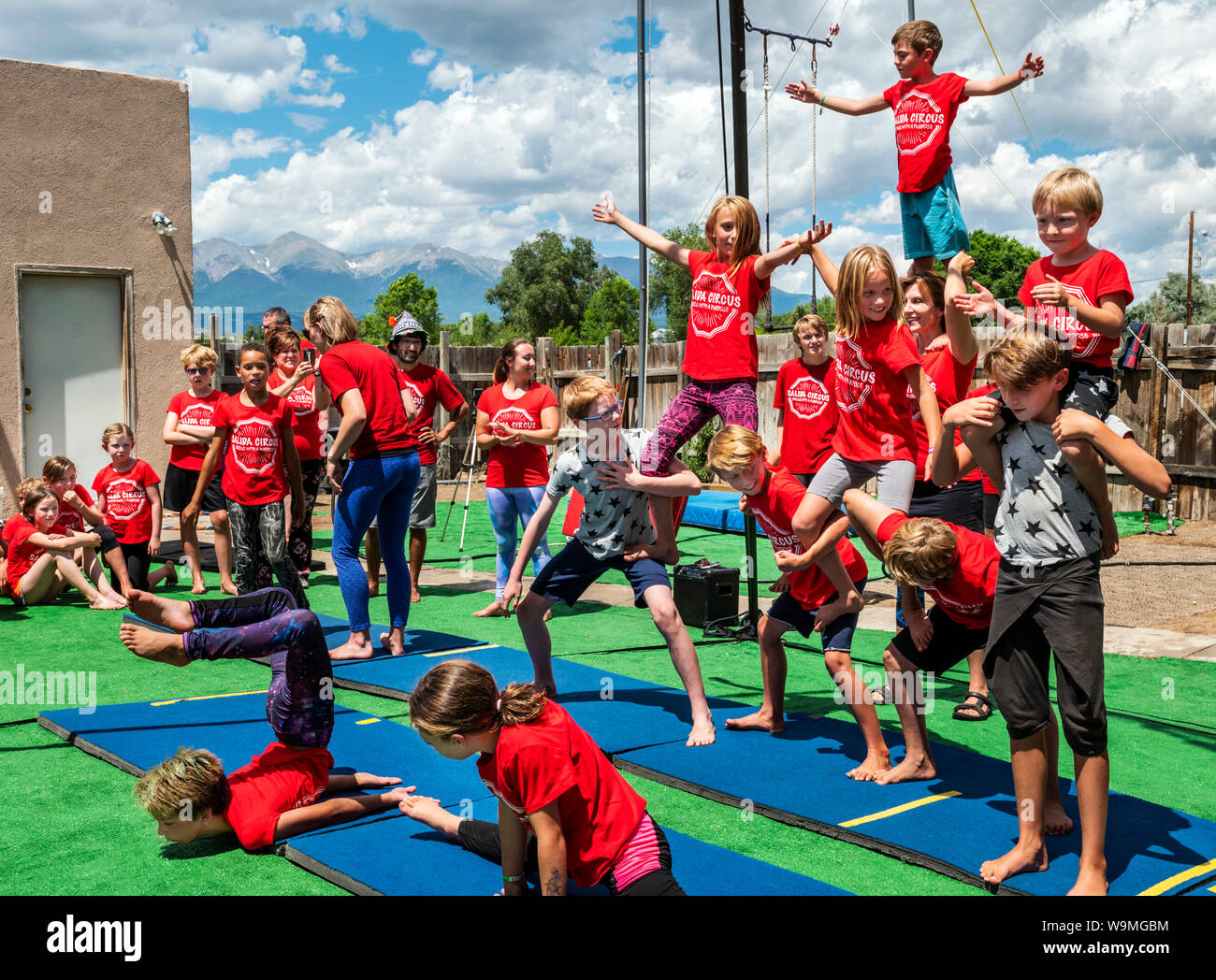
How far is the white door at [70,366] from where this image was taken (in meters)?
12.2

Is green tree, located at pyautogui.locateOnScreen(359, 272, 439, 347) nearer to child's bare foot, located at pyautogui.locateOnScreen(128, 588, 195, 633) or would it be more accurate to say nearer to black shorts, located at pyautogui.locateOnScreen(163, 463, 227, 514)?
black shorts, located at pyautogui.locateOnScreen(163, 463, 227, 514)

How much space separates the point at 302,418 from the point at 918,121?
5.41 metres

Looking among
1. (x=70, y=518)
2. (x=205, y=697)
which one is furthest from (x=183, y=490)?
(x=205, y=697)

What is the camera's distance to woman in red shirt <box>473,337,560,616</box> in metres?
7.84

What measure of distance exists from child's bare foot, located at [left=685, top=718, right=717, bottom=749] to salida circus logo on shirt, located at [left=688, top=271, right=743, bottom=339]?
2.02 meters

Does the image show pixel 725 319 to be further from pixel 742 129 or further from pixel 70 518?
pixel 742 129

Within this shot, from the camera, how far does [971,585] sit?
394 cm

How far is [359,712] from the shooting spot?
543cm

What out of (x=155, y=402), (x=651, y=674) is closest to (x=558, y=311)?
(x=155, y=402)

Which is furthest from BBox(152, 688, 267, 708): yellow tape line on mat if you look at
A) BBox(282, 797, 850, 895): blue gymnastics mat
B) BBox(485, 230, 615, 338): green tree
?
BBox(485, 230, 615, 338): green tree

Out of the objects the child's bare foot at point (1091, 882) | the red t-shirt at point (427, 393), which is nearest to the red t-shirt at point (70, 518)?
the red t-shirt at point (427, 393)

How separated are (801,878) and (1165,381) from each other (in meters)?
11.4

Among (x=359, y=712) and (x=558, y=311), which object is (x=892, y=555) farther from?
(x=558, y=311)
